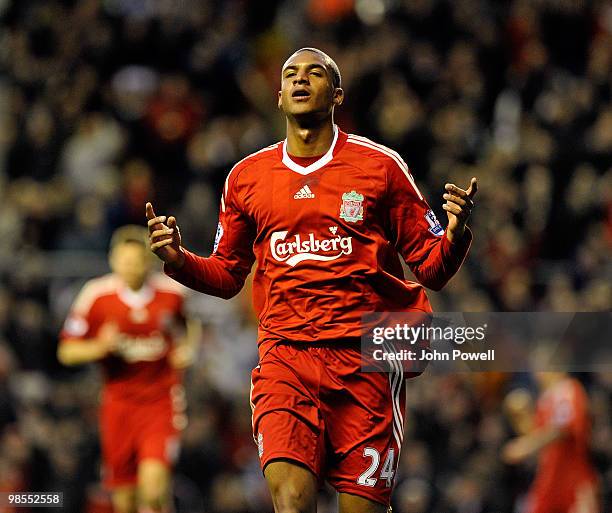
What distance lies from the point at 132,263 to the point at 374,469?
15.7 ft

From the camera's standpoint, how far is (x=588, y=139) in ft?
45.7

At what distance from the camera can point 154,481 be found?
9461mm

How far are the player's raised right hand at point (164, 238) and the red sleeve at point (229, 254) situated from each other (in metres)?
0.19

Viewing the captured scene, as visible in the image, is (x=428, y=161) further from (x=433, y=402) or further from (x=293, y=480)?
(x=293, y=480)

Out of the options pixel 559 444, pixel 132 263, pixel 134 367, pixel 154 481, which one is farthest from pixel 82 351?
pixel 559 444

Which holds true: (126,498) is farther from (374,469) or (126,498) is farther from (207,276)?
(374,469)

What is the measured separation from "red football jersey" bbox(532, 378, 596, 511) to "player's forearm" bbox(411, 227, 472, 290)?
6.18 meters

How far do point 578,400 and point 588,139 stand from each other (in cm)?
348

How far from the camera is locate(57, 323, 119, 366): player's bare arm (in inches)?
375

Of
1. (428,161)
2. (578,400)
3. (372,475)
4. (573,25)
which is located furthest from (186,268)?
(573,25)

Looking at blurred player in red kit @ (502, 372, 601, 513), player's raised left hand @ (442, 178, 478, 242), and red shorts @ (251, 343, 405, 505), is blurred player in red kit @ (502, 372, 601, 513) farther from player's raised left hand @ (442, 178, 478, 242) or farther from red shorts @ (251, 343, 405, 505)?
player's raised left hand @ (442, 178, 478, 242)

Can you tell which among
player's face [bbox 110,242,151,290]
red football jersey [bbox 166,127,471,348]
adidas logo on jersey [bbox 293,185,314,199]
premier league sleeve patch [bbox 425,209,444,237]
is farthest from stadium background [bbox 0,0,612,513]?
premier league sleeve patch [bbox 425,209,444,237]

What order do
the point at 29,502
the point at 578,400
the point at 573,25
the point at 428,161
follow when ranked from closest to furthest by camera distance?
the point at 29,502 → the point at 578,400 → the point at 428,161 → the point at 573,25

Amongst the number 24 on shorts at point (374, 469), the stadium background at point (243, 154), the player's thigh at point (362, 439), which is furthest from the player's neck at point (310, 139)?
the stadium background at point (243, 154)
